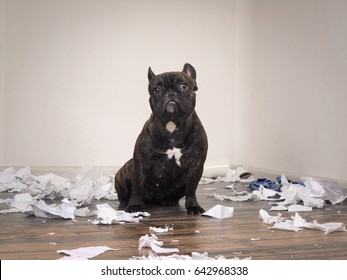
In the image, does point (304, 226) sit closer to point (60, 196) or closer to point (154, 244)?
point (154, 244)

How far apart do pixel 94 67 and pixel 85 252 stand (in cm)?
373

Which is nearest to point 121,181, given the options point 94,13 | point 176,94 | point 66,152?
point 176,94

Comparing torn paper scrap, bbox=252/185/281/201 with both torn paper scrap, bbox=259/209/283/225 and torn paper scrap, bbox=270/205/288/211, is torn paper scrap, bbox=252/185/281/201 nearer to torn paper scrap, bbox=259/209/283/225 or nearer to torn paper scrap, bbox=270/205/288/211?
torn paper scrap, bbox=270/205/288/211

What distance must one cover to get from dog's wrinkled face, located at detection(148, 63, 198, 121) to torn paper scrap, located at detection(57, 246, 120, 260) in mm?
1122

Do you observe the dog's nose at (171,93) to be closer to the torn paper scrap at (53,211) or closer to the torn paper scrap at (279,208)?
the torn paper scrap at (53,211)

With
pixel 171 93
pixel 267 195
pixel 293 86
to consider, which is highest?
pixel 171 93

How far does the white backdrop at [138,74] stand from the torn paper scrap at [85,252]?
2865 mm

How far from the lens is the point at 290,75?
4.88 m

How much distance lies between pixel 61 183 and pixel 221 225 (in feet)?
Result: 6.60

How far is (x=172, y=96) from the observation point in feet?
9.91

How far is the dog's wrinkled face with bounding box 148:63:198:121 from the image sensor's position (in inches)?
119

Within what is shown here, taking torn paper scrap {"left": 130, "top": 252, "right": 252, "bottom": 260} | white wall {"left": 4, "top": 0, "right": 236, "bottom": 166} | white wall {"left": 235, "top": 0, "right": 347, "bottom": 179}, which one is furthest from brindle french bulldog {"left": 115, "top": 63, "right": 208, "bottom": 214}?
→ white wall {"left": 4, "top": 0, "right": 236, "bottom": 166}

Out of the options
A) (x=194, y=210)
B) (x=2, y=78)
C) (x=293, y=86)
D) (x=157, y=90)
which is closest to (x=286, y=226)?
(x=194, y=210)

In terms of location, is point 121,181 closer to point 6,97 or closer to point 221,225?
point 221,225
